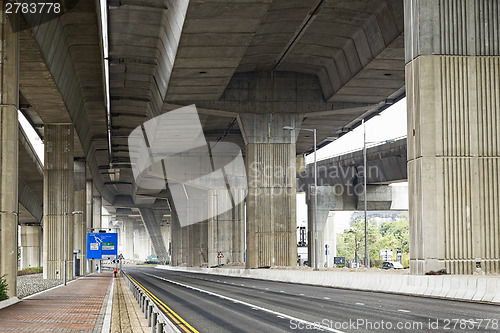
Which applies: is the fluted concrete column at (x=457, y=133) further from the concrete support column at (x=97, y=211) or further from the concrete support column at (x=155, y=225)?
the concrete support column at (x=155, y=225)

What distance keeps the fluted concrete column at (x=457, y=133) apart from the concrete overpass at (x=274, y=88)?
0.06 metres

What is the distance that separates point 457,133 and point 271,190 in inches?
1161

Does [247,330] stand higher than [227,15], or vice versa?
[227,15]

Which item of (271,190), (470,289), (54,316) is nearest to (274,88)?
(271,190)

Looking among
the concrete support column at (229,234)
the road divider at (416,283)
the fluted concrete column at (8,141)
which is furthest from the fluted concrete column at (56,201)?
the concrete support column at (229,234)

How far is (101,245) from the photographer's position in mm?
92312

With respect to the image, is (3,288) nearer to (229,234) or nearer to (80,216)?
(80,216)

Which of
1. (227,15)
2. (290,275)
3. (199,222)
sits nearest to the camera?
(227,15)

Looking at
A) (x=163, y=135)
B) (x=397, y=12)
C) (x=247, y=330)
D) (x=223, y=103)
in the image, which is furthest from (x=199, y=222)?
(x=247, y=330)

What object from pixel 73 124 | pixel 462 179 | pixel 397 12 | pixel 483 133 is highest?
pixel 397 12

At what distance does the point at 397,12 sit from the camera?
1703 inches

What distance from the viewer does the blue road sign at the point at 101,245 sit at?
91312 millimetres

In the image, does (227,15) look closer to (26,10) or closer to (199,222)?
(26,10)

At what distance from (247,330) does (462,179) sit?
19.7 metres
